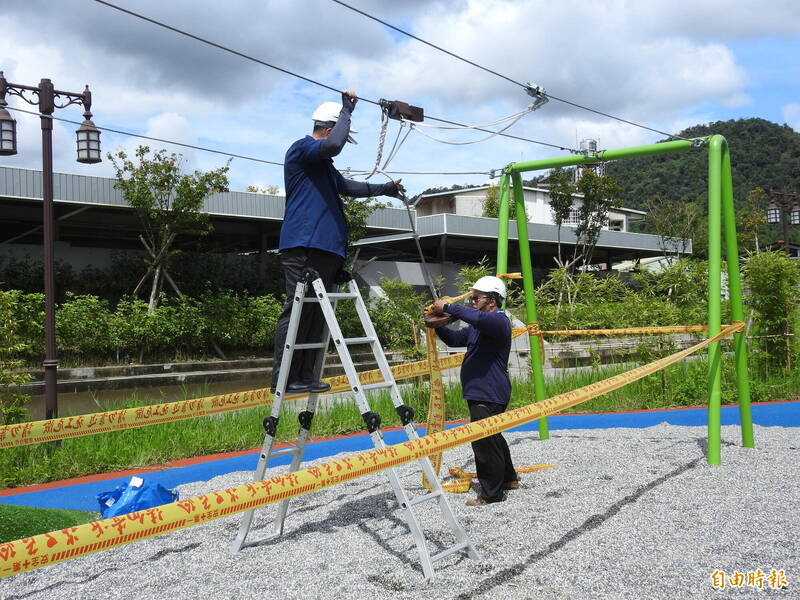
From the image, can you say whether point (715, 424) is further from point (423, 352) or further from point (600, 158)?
point (423, 352)

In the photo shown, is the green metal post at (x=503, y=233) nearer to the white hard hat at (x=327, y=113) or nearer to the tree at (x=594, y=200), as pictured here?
the white hard hat at (x=327, y=113)

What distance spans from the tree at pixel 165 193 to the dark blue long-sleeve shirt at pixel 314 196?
15331 millimetres

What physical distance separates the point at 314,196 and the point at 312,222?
6.1 inches

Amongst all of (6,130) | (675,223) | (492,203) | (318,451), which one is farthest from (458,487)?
(675,223)

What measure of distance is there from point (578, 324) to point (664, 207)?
1068 inches

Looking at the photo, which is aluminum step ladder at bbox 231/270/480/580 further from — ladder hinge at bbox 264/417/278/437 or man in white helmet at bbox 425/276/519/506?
man in white helmet at bbox 425/276/519/506

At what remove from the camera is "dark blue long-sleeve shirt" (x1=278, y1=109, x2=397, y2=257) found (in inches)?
154

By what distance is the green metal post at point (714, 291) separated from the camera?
5703mm

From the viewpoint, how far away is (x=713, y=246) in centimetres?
578

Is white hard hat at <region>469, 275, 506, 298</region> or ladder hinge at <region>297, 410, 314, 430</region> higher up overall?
white hard hat at <region>469, 275, 506, 298</region>

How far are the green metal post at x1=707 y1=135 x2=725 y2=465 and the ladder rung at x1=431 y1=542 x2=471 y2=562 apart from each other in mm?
2926

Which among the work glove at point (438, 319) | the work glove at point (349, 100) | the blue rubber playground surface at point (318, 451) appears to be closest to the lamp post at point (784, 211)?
the blue rubber playground surface at point (318, 451)

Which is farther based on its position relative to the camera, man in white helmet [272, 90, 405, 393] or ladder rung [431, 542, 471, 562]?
man in white helmet [272, 90, 405, 393]

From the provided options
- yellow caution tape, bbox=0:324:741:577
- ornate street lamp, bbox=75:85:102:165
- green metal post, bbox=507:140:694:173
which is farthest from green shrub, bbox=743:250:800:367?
ornate street lamp, bbox=75:85:102:165
